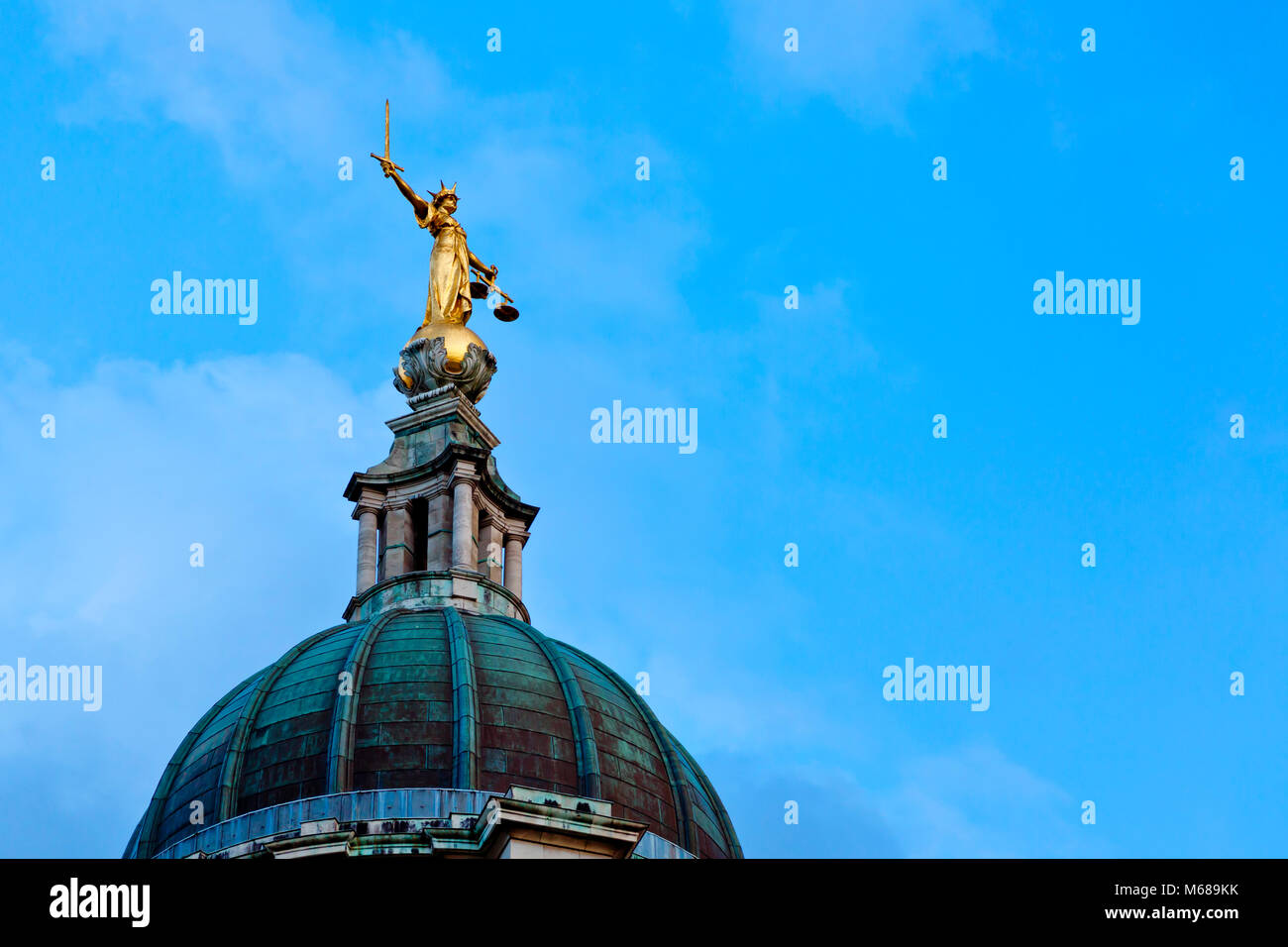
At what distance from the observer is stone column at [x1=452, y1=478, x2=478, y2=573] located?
84963 mm

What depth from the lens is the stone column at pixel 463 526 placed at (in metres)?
85.0

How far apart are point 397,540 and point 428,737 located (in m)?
18.1

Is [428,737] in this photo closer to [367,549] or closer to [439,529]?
[439,529]

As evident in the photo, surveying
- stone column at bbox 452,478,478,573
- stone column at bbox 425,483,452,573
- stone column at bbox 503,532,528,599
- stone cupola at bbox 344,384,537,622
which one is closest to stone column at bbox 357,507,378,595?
stone cupola at bbox 344,384,537,622

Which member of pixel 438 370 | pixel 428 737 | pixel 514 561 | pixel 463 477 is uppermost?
pixel 438 370

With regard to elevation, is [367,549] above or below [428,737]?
above

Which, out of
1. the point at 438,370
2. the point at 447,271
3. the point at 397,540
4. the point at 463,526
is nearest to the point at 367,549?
the point at 397,540

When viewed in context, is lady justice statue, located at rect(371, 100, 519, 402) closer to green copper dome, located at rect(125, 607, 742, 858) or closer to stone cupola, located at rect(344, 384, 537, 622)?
stone cupola, located at rect(344, 384, 537, 622)

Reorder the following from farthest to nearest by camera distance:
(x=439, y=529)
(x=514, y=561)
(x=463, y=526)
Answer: (x=514, y=561)
(x=439, y=529)
(x=463, y=526)

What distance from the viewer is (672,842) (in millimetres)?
70938

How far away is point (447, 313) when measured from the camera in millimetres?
95875

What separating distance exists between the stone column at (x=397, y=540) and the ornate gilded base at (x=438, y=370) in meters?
6.98

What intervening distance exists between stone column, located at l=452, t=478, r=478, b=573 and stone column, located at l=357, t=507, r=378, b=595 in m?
3.51
